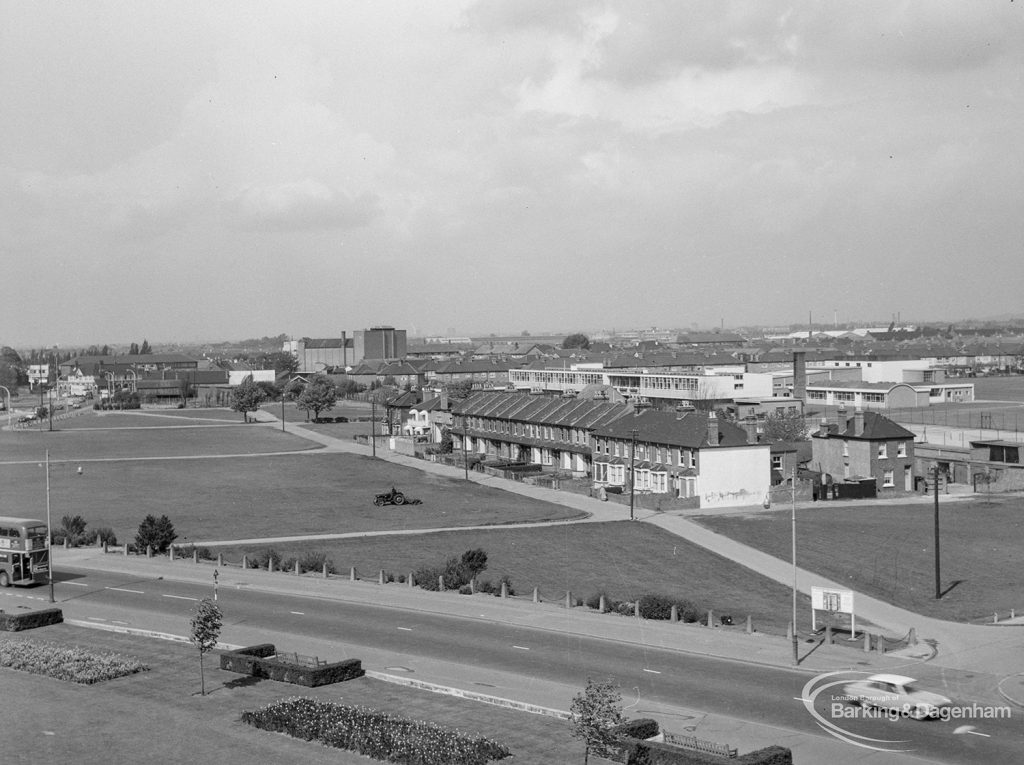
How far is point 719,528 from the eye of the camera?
65188 millimetres

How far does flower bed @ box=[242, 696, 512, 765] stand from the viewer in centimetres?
2541

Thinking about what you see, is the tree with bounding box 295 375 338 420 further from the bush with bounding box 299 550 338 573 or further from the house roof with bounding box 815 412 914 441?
the bush with bounding box 299 550 338 573

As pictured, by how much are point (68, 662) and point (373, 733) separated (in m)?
13.5

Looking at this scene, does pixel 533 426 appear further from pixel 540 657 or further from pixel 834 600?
pixel 540 657

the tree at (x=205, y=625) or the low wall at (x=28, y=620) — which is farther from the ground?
the tree at (x=205, y=625)

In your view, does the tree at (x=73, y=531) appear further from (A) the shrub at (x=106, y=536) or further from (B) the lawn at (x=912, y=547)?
(B) the lawn at (x=912, y=547)

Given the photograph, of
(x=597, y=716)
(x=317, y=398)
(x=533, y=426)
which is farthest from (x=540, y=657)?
(x=317, y=398)

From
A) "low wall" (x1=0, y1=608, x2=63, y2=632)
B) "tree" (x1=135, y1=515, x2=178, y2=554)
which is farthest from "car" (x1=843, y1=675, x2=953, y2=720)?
"tree" (x1=135, y1=515, x2=178, y2=554)

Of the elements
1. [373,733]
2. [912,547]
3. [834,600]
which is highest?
[834,600]

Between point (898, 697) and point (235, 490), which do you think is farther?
point (235, 490)

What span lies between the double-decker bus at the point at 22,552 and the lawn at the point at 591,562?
9941mm

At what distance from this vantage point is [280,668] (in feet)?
109

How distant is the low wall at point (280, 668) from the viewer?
32469mm

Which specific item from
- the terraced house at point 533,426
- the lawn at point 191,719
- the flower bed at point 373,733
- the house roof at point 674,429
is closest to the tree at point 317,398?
the terraced house at point 533,426
